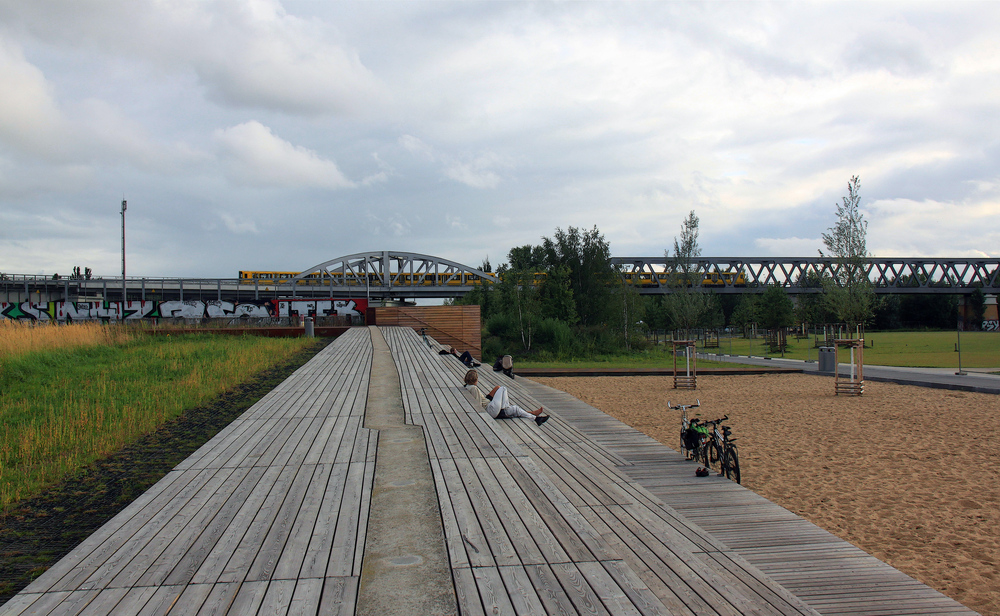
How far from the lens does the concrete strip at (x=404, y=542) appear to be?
9.96 ft

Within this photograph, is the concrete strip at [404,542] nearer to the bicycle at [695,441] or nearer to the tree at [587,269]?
the bicycle at [695,441]

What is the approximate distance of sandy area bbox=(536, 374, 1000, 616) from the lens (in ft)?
18.7

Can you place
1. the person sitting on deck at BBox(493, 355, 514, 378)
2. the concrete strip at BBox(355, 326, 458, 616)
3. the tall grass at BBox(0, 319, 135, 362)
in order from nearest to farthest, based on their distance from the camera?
1. the concrete strip at BBox(355, 326, 458, 616)
2. the tall grass at BBox(0, 319, 135, 362)
3. the person sitting on deck at BBox(493, 355, 514, 378)

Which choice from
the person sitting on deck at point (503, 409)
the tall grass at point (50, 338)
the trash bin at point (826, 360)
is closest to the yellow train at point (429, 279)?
the trash bin at point (826, 360)

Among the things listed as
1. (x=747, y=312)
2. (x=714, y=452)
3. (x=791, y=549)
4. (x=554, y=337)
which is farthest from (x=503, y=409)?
(x=747, y=312)

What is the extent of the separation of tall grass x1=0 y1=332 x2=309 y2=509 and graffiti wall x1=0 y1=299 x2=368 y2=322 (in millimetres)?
21649

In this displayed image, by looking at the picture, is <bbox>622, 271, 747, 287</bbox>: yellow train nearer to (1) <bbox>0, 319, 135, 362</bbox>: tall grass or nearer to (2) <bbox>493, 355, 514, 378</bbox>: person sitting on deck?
(2) <bbox>493, 355, 514, 378</bbox>: person sitting on deck

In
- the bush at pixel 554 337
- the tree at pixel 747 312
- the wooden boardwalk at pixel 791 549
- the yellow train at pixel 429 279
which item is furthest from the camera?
the yellow train at pixel 429 279

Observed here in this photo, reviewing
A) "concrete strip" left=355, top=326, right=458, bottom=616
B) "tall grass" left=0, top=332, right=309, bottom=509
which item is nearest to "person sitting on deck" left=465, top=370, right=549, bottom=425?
"concrete strip" left=355, top=326, right=458, bottom=616

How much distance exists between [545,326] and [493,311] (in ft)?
25.0

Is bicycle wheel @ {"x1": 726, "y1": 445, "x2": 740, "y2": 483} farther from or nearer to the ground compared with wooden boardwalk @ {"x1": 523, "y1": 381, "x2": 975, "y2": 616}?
farther from the ground

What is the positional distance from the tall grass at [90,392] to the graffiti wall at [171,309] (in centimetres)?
2165

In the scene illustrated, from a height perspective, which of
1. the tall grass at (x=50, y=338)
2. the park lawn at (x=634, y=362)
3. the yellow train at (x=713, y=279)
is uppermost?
the yellow train at (x=713, y=279)

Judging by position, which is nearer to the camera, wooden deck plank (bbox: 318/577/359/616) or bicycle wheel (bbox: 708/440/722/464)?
wooden deck plank (bbox: 318/577/359/616)
